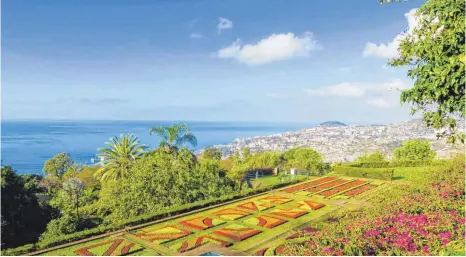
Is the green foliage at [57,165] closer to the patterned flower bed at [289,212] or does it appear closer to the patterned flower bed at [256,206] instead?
the patterned flower bed at [256,206]

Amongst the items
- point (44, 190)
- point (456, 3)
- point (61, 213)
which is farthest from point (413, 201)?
point (44, 190)

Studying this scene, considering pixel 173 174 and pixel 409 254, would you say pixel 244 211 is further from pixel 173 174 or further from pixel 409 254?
pixel 409 254

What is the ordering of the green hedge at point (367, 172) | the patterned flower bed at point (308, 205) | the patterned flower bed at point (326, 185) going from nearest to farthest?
the patterned flower bed at point (308, 205) < the patterned flower bed at point (326, 185) < the green hedge at point (367, 172)

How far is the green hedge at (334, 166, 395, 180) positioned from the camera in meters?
37.2

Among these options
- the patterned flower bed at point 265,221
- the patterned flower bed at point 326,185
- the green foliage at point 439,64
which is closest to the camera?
the green foliage at point 439,64

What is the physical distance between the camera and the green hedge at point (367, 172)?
37.2 metres

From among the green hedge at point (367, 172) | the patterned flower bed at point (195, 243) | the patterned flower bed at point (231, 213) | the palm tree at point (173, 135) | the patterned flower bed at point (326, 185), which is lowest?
the patterned flower bed at point (195, 243)

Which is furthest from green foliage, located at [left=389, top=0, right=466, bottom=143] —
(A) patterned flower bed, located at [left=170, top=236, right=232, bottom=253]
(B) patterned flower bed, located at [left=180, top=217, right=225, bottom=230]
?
(B) patterned flower bed, located at [left=180, top=217, right=225, bottom=230]

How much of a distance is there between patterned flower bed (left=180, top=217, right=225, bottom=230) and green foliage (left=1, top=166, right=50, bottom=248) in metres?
9.56

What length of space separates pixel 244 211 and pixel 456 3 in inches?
750

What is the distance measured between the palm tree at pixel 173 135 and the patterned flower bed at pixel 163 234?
10.9m

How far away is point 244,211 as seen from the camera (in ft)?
78.3

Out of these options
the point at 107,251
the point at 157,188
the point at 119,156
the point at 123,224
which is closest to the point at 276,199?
the point at 157,188

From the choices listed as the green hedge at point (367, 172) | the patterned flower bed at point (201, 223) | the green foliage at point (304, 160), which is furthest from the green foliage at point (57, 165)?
the green hedge at point (367, 172)
